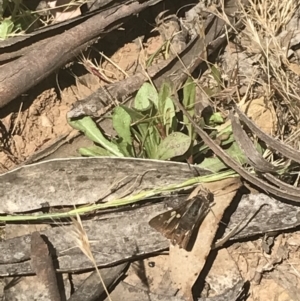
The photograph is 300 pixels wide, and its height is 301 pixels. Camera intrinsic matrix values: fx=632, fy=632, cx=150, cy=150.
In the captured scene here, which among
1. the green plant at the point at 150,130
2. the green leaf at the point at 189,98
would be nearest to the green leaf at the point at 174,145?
the green plant at the point at 150,130

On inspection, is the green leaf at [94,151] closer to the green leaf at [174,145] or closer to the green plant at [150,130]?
the green plant at [150,130]

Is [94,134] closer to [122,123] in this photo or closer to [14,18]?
[122,123]

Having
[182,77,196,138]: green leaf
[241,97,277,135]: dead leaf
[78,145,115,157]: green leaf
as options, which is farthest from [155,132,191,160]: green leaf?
[241,97,277,135]: dead leaf

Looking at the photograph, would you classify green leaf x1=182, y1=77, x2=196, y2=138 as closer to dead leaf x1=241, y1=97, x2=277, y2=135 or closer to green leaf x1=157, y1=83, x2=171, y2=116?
green leaf x1=157, y1=83, x2=171, y2=116

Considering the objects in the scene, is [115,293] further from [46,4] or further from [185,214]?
[46,4]

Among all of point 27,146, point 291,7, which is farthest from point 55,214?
point 291,7

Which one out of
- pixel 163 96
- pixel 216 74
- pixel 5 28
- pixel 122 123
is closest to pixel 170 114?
pixel 163 96
